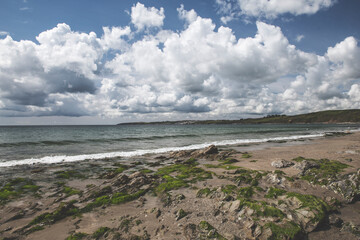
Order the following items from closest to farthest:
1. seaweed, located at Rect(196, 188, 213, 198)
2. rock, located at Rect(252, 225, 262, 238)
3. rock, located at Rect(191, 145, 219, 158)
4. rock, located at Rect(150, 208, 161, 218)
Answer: rock, located at Rect(252, 225, 262, 238) < rock, located at Rect(150, 208, 161, 218) < seaweed, located at Rect(196, 188, 213, 198) < rock, located at Rect(191, 145, 219, 158)

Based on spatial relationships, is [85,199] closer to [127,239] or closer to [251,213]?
[127,239]

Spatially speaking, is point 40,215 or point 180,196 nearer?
point 40,215

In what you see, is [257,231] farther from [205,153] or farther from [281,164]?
[205,153]

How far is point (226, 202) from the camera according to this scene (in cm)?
788

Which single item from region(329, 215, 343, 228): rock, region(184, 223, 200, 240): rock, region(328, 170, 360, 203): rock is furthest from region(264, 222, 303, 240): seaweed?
region(328, 170, 360, 203): rock

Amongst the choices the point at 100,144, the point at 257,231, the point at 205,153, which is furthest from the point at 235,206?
the point at 100,144

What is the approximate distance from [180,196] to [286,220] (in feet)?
15.1

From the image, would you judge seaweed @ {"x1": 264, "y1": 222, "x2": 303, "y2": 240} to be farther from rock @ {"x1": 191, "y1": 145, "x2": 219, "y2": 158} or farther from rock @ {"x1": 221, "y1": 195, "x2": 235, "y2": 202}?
rock @ {"x1": 191, "y1": 145, "x2": 219, "y2": 158}

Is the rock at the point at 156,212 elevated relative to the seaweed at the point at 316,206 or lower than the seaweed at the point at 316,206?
lower

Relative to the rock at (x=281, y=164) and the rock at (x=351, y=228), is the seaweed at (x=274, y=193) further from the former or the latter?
the rock at (x=281, y=164)

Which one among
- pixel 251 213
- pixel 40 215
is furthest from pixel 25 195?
pixel 251 213

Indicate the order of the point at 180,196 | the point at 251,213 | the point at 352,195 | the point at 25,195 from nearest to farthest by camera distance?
the point at 251,213 → the point at 352,195 → the point at 180,196 → the point at 25,195

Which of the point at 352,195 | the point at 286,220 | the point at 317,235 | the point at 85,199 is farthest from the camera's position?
the point at 85,199

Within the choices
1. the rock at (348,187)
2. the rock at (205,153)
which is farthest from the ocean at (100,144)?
the rock at (348,187)
